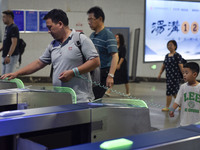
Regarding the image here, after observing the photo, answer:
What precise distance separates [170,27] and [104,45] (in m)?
7.11

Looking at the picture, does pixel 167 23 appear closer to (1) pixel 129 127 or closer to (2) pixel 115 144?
(1) pixel 129 127

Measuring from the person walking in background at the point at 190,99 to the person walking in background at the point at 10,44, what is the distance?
293 cm

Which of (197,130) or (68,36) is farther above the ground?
(68,36)

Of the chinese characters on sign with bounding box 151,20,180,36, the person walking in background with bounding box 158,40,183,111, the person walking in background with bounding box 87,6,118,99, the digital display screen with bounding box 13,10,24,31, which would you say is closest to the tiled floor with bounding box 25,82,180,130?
the person walking in background with bounding box 158,40,183,111

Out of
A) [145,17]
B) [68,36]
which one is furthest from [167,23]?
[68,36]

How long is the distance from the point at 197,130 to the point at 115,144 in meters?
0.32

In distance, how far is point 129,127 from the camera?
166cm

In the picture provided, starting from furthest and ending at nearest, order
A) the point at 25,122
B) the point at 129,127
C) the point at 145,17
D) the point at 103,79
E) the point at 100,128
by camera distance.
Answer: the point at 145,17, the point at 103,79, the point at 129,127, the point at 100,128, the point at 25,122

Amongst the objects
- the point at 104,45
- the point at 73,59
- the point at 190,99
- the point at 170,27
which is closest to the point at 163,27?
the point at 170,27

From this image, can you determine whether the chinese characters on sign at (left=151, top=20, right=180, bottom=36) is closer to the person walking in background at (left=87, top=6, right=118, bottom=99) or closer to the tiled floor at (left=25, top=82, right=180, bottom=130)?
the tiled floor at (left=25, top=82, right=180, bottom=130)

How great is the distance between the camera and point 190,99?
304 cm

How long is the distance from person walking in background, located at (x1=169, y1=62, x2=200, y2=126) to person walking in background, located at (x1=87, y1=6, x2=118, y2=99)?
647mm

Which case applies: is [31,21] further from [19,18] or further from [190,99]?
[190,99]

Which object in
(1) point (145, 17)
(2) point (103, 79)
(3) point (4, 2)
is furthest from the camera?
(1) point (145, 17)
